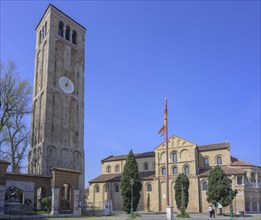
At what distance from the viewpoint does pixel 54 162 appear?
48906 mm

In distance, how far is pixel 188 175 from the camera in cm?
5747

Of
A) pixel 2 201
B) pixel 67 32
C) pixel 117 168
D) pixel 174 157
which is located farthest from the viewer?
pixel 117 168

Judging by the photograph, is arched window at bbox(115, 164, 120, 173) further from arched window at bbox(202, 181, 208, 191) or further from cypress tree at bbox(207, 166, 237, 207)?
cypress tree at bbox(207, 166, 237, 207)

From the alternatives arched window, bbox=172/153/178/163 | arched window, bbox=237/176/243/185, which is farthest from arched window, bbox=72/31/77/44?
arched window, bbox=237/176/243/185

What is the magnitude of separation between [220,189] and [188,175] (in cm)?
1364

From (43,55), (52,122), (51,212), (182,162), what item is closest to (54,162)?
(52,122)

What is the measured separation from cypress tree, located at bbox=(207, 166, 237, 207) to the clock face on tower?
28.1m

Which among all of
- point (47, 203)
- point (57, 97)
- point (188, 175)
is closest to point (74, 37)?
point (57, 97)

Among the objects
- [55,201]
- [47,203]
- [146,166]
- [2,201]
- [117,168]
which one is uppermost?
[146,166]

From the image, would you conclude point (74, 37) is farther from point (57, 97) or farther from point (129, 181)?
point (129, 181)

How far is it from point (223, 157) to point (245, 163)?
4036 millimetres

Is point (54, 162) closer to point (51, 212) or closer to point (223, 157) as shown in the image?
point (51, 212)

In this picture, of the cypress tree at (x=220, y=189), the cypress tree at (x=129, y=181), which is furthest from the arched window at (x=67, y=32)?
the cypress tree at (x=220, y=189)

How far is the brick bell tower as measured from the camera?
163ft
